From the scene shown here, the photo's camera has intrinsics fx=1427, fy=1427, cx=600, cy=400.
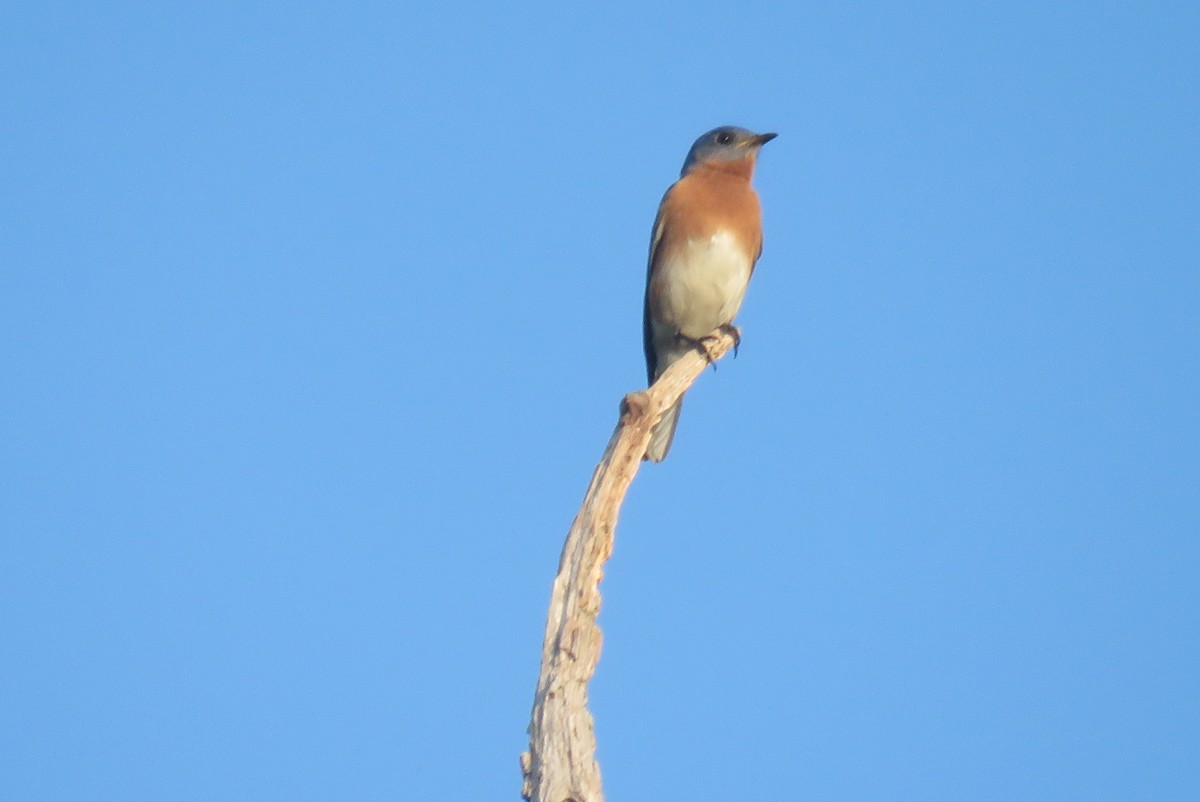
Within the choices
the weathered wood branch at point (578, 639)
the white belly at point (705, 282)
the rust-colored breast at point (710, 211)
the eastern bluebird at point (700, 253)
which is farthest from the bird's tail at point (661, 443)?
the weathered wood branch at point (578, 639)

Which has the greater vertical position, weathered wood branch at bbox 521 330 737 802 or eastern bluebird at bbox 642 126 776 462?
eastern bluebird at bbox 642 126 776 462

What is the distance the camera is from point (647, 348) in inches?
426

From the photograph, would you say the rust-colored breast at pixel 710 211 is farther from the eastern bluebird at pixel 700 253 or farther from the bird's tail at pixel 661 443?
the bird's tail at pixel 661 443

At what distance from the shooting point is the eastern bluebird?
32.9 feet

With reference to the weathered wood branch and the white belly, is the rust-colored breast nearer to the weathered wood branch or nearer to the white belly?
the white belly

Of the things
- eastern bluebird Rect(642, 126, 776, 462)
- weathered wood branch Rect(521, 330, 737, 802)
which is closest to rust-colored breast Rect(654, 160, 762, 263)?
eastern bluebird Rect(642, 126, 776, 462)

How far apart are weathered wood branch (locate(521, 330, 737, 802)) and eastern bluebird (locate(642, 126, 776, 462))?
2.83 m

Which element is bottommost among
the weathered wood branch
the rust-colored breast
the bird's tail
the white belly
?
the weathered wood branch

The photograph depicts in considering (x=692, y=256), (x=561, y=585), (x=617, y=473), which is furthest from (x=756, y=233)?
(x=561, y=585)

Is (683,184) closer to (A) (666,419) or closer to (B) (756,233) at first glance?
(B) (756,233)

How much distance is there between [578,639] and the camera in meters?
6.12

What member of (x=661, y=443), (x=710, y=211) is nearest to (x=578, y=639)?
(x=661, y=443)

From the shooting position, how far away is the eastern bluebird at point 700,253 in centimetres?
1002

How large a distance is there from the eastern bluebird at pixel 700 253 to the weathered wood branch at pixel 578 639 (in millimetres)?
2829
